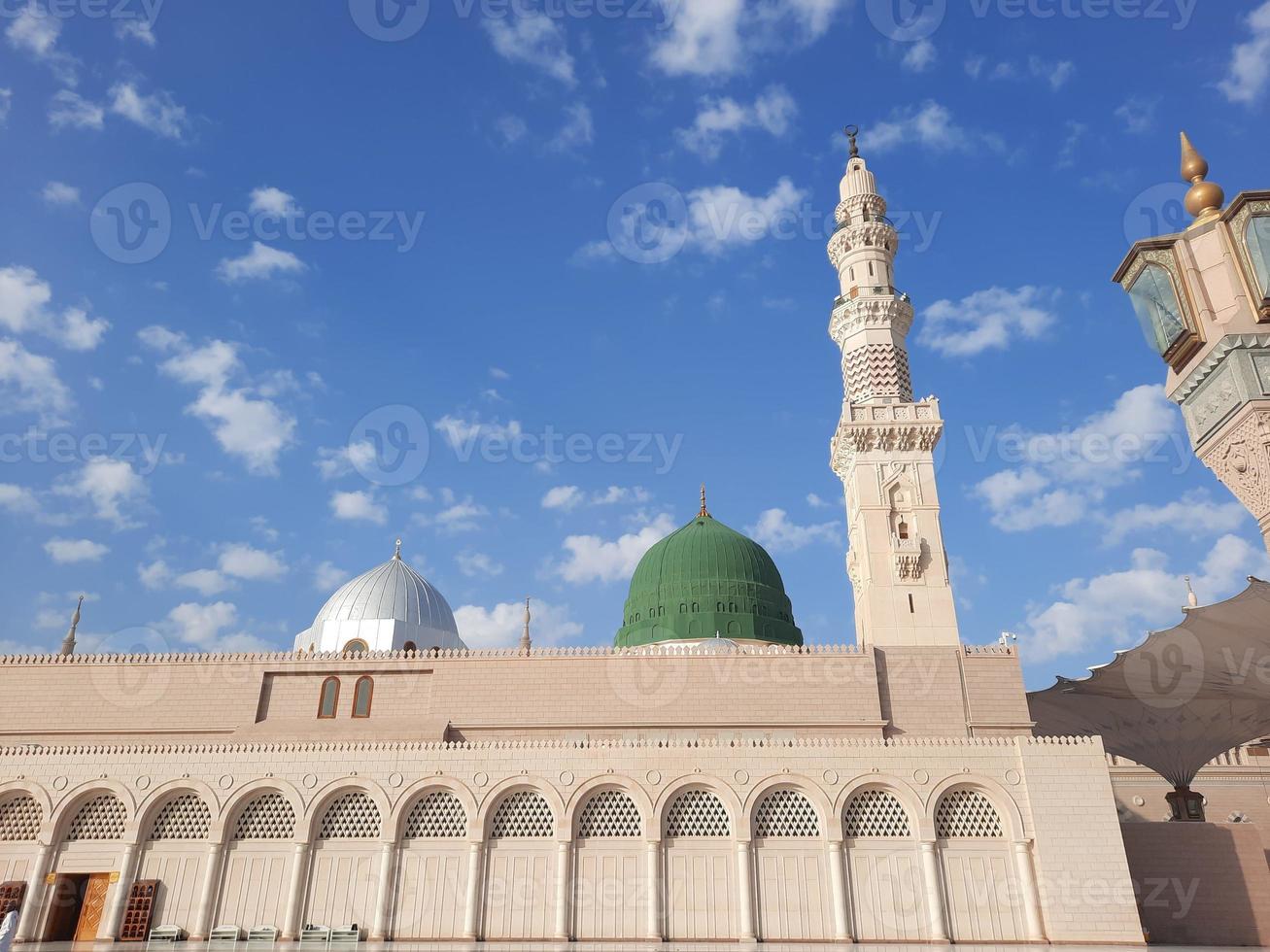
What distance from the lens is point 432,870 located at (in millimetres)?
18703

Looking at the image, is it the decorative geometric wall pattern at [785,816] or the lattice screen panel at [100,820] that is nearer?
the decorative geometric wall pattern at [785,816]

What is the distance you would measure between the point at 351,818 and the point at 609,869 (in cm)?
599

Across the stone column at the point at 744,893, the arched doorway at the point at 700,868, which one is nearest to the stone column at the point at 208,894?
the arched doorway at the point at 700,868

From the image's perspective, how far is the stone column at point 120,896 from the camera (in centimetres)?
1806

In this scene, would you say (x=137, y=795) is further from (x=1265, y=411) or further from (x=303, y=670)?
(x=1265, y=411)

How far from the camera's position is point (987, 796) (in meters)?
18.9

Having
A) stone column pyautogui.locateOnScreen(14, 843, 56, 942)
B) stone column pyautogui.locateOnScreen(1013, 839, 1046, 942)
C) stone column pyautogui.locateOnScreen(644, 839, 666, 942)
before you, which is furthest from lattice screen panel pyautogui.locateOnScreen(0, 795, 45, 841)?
stone column pyautogui.locateOnScreen(1013, 839, 1046, 942)

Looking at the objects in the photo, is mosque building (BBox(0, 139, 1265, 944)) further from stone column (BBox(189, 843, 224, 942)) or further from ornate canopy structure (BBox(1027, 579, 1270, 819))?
ornate canopy structure (BBox(1027, 579, 1270, 819))

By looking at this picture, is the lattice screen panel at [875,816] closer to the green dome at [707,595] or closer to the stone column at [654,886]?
the stone column at [654,886]

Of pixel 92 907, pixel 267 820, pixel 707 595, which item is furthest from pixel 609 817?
pixel 707 595

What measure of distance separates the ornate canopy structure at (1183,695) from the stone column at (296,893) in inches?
786

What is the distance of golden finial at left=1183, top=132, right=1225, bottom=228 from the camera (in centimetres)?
461

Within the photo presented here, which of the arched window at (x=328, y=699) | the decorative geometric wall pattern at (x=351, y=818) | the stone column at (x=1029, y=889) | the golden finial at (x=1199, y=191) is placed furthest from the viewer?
the arched window at (x=328, y=699)

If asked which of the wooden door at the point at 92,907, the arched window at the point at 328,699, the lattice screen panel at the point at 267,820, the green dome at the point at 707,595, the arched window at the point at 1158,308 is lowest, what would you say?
the wooden door at the point at 92,907
